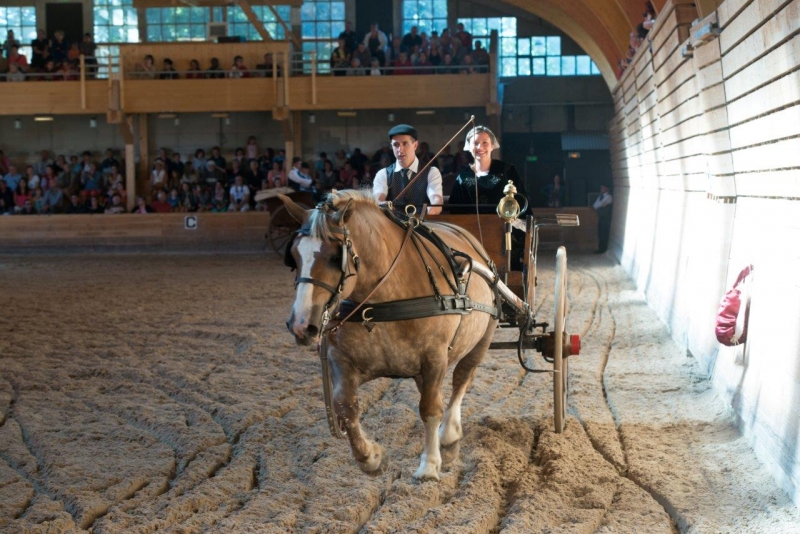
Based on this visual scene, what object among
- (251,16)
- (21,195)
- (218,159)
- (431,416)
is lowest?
(431,416)

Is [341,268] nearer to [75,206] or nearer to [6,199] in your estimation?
[75,206]

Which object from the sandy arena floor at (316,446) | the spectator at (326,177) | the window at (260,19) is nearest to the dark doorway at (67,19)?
the window at (260,19)

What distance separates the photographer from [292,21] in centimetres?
2447

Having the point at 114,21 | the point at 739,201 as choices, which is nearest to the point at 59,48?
the point at 114,21

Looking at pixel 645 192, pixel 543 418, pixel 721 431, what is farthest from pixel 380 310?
pixel 645 192

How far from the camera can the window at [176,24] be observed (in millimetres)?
24703

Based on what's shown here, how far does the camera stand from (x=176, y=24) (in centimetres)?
2473

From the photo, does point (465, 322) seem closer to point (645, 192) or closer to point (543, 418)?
point (543, 418)

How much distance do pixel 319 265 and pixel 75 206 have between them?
748 inches

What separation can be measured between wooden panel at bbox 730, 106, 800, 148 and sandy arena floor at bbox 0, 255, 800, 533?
1719mm

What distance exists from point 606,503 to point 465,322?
3.52 ft

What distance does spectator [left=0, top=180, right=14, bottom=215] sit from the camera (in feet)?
69.7

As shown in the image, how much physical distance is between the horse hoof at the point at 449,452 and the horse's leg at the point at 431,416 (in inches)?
11.0

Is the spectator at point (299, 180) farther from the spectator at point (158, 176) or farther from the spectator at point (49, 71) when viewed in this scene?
the spectator at point (49, 71)
